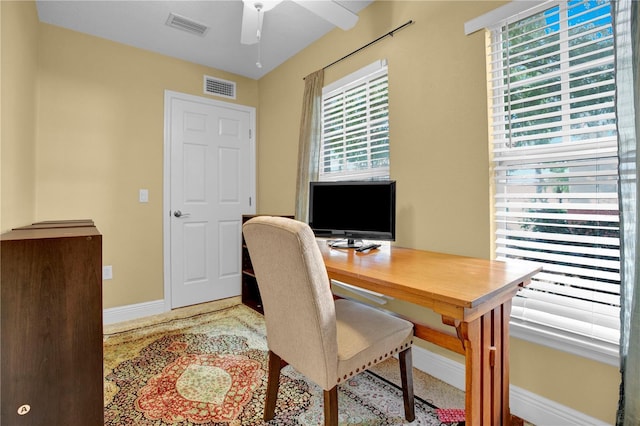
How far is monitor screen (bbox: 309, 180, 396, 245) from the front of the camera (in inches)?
74.2

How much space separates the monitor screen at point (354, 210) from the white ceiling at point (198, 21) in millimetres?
1433

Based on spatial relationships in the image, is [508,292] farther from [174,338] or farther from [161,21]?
[161,21]

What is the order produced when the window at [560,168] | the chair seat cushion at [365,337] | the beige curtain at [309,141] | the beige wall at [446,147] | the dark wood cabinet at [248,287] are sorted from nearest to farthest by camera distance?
1. the chair seat cushion at [365,337]
2. the window at [560,168]
3. the beige wall at [446,147]
4. the beige curtain at [309,141]
5. the dark wood cabinet at [248,287]

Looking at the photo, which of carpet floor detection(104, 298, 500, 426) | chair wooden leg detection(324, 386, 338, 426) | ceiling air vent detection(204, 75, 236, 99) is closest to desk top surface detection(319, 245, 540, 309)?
chair wooden leg detection(324, 386, 338, 426)

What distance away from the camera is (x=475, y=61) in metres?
1.71

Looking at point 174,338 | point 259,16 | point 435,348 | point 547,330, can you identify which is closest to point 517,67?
point 547,330

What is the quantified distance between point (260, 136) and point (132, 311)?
232cm

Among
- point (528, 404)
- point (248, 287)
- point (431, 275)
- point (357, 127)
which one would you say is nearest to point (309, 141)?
point (357, 127)

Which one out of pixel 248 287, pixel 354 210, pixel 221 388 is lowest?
pixel 221 388

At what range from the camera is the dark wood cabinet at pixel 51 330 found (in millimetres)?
992

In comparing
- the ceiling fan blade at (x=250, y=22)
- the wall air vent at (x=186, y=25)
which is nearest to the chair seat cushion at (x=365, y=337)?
the ceiling fan blade at (x=250, y=22)

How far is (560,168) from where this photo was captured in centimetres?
147

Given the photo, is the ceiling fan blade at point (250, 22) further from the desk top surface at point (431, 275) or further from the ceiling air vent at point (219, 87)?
the desk top surface at point (431, 275)

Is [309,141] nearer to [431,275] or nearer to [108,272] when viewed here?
[431,275]
